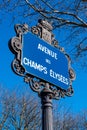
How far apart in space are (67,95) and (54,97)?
0.79 ft

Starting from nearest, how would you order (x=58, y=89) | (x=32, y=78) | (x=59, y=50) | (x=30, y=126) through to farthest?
(x=32, y=78) < (x=58, y=89) < (x=59, y=50) < (x=30, y=126)

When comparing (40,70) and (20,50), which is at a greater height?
(20,50)

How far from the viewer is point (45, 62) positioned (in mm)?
3059

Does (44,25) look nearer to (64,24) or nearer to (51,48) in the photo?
(51,48)

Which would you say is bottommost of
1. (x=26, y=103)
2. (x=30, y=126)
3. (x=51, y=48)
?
(x=51, y=48)

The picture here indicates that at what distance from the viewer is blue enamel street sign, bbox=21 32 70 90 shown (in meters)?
2.91

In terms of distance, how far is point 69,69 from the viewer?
341 centimetres

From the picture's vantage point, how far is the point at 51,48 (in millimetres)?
3248

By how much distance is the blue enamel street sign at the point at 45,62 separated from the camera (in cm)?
291

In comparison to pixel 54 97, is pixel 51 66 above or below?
above

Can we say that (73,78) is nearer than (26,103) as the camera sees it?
Yes

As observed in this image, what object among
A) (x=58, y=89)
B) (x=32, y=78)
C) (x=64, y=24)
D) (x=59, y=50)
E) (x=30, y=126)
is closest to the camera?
(x=32, y=78)

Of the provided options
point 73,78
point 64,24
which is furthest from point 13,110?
point 73,78

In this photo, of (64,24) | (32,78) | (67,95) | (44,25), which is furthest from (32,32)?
(64,24)
